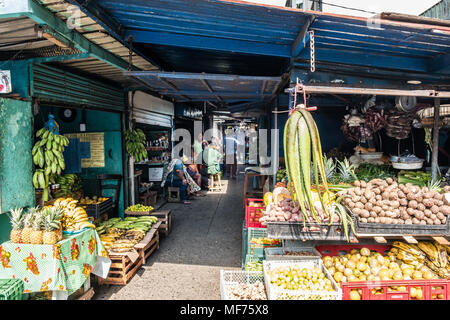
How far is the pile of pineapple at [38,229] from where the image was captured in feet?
10.3

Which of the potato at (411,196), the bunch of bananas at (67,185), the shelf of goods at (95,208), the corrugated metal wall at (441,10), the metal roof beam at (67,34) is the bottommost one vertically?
the shelf of goods at (95,208)

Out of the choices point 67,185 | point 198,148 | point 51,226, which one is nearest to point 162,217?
point 67,185

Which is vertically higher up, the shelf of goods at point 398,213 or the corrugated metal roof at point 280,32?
the corrugated metal roof at point 280,32

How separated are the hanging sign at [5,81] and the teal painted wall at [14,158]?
0.22 meters

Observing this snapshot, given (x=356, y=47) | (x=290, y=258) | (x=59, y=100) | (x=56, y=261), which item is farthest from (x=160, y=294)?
(x=356, y=47)

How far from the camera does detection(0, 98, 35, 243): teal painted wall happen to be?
137 inches

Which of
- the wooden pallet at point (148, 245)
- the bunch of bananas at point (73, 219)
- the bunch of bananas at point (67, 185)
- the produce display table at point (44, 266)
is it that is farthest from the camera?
the bunch of bananas at point (67, 185)

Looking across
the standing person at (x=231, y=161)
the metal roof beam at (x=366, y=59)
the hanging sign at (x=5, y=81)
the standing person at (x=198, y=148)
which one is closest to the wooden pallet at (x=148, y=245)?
the hanging sign at (x=5, y=81)

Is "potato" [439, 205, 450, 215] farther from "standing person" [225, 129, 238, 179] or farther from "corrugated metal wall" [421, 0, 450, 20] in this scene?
"standing person" [225, 129, 238, 179]

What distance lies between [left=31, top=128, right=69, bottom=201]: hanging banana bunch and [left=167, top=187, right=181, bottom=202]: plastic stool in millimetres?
5022

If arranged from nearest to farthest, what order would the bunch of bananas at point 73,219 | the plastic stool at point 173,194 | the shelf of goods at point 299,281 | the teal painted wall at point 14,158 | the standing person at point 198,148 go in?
the shelf of goods at point 299,281 → the teal painted wall at point 14,158 → the bunch of bananas at point 73,219 → the plastic stool at point 173,194 → the standing person at point 198,148

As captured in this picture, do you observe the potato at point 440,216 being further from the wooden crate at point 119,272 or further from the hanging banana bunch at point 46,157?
the hanging banana bunch at point 46,157
